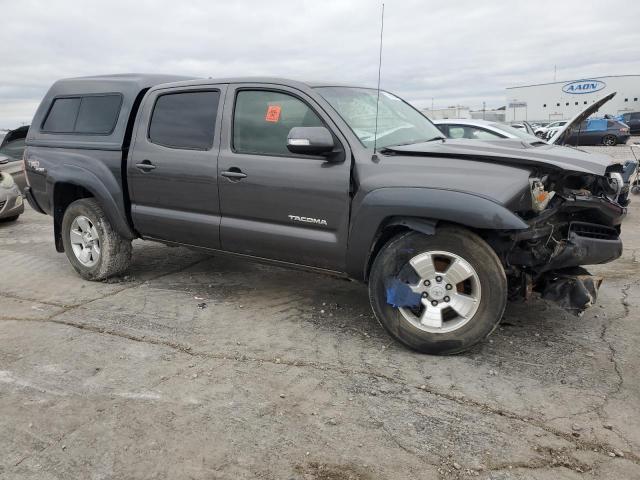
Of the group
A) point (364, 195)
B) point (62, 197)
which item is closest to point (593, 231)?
point (364, 195)

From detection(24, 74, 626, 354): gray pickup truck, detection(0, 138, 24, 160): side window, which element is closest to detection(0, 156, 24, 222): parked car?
detection(0, 138, 24, 160): side window

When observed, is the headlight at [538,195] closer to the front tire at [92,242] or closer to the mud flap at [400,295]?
Answer: the mud flap at [400,295]

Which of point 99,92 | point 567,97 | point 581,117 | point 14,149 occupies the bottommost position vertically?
point 14,149

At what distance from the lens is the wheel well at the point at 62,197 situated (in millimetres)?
5617

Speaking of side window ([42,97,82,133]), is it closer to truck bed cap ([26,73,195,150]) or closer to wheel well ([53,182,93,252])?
truck bed cap ([26,73,195,150])

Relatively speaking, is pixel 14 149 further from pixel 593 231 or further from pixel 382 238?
pixel 593 231

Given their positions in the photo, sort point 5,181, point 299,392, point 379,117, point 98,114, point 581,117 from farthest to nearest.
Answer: point 5,181
point 581,117
point 98,114
point 379,117
point 299,392

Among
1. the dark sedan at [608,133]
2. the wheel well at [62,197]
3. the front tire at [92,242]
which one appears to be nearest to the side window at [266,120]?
the front tire at [92,242]

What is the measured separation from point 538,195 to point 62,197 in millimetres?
4681

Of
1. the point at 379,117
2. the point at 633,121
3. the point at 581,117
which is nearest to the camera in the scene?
the point at 379,117

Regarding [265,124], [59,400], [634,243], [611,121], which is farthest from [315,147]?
[611,121]

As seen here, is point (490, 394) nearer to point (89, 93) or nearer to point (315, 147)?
point (315, 147)

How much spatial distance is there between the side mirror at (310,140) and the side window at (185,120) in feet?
3.54

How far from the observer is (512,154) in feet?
11.5
